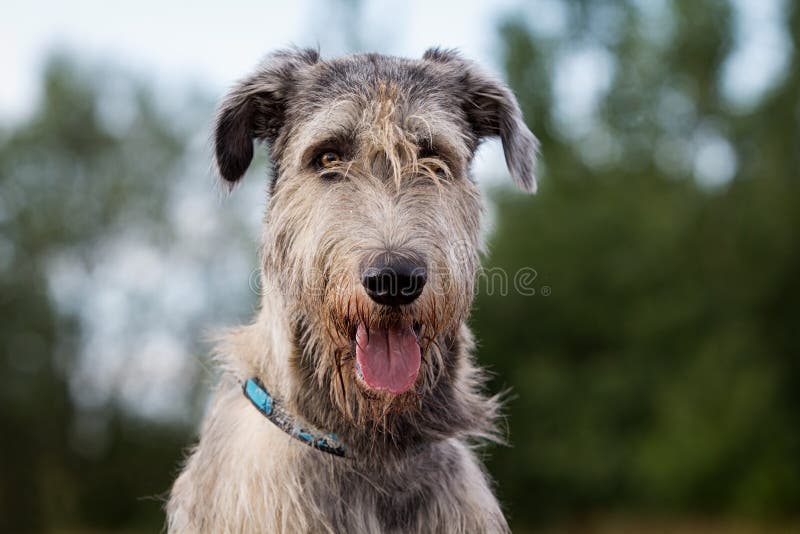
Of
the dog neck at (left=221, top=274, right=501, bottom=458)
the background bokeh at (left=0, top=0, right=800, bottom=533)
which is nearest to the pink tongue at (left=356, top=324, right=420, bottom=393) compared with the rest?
the dog neck at (left=221, top=274, right=501, bottom=458)

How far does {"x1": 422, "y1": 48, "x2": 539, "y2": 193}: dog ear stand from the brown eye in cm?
82

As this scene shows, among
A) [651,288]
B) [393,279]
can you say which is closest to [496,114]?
[393,279]

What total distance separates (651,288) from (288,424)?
18009 mm

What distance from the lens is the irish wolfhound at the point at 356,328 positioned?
11.0ft

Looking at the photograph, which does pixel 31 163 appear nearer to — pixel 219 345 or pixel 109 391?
pixel 109 391

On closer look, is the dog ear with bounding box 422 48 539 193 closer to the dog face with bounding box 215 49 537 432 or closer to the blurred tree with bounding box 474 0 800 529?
the dog face with bounding box 215 49 537 432

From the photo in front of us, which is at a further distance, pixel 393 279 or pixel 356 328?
pixel 356 328

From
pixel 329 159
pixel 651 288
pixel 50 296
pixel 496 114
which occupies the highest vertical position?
pixel 496 114

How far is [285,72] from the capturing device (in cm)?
403

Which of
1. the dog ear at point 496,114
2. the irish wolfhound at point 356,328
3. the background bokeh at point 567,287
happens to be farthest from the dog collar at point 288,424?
the background bokeh at point 567,287

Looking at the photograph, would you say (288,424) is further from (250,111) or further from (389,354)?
(250,111)

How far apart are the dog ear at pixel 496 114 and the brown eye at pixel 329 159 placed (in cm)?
82

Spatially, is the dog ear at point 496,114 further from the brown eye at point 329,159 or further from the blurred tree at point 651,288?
the blurred tree at point 651,288

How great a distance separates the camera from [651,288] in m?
20.4
